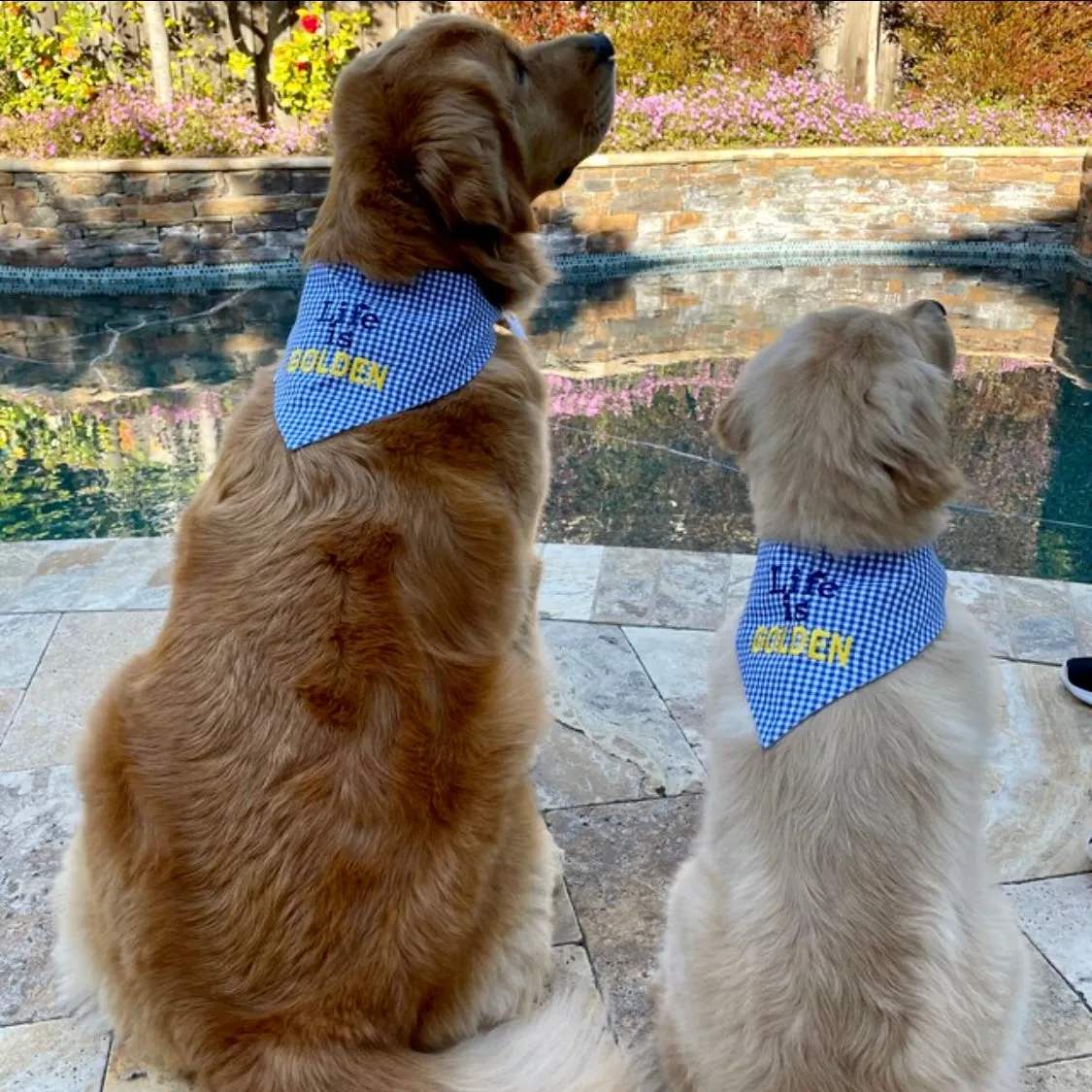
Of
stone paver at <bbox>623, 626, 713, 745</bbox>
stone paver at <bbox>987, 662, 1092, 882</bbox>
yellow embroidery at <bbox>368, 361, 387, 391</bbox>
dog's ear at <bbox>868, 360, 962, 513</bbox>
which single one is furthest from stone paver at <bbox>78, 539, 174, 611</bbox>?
stone paver at <bbox>987, 662, 1092, 882</bbox>

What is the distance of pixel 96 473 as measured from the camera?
5863mm

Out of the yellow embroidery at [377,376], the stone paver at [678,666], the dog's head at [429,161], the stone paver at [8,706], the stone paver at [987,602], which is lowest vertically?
the stone paver at [987,602]

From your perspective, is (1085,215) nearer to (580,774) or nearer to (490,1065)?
(580,774)

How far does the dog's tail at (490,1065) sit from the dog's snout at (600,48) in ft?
7.66

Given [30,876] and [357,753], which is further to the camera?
[30,876]

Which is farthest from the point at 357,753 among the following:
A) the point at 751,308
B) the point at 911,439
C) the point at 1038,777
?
the point at 751,308

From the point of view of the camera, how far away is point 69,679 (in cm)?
336

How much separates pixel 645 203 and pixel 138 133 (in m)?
5.27

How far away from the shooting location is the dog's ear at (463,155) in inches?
84.5

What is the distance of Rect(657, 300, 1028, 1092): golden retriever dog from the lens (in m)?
1.60

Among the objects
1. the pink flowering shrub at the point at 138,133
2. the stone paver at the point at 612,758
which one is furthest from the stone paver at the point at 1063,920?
the pink flowering shrub at the point at 138,133

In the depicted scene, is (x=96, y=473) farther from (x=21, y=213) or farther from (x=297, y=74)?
(x=297, y=74)

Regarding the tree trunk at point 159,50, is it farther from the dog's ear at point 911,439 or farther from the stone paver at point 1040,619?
the dog's ear at point 911,439

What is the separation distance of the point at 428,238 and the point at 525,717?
3.43 ft
